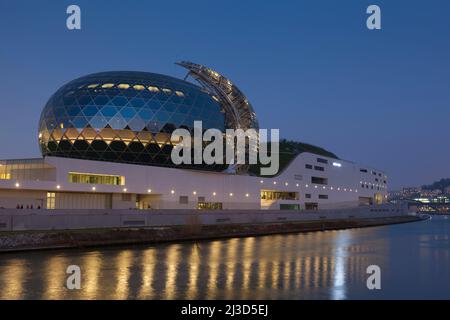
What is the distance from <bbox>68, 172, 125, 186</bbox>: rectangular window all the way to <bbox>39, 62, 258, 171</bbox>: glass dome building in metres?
4.21

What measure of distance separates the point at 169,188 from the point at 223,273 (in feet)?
143

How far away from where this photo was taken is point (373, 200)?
494 feet

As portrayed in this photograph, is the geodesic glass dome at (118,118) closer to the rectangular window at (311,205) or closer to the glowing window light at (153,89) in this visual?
the glowing window light at (153,89)

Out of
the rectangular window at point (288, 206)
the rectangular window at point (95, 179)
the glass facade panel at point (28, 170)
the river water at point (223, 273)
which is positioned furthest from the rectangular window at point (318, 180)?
the river water at point (223, 273)

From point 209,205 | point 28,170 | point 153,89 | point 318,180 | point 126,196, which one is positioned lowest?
point 209,205

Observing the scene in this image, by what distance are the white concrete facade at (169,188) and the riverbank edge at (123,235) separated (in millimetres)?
13144

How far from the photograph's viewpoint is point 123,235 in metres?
48.2

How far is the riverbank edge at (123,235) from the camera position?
40.3 meters

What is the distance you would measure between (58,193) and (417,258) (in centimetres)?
4167

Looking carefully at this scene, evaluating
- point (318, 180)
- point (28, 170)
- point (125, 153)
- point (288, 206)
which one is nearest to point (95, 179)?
point (125, 153)

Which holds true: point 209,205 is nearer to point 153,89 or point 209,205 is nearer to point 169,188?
point 169,188

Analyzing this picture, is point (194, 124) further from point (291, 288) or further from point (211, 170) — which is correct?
point (291, 288)

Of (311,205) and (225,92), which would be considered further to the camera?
(311,205)
